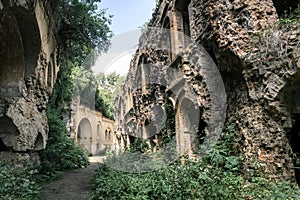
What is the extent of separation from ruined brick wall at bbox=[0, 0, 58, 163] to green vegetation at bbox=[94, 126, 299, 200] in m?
3.50

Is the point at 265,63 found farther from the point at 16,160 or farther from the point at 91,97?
the point at 91,97

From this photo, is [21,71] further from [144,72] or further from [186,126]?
[144,72]

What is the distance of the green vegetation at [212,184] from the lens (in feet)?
14.7

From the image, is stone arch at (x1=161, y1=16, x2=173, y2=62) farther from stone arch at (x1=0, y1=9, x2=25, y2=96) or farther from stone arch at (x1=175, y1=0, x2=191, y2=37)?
stone arch at (x1=0, y1=9, x2=25, y2=96)

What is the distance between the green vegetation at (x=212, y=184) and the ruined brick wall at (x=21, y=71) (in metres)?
3.50

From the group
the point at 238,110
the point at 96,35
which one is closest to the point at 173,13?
A: the point at 238,110

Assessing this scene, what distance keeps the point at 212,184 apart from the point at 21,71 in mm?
6738

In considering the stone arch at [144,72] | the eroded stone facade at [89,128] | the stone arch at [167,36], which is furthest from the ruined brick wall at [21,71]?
the eroded stone facade at [89,128]

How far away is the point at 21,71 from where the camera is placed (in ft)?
27.9

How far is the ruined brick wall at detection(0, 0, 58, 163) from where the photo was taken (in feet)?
24.7

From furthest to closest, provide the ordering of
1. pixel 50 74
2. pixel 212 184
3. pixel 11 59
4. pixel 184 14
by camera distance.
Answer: pixel 50 74
pixel 184 14
pixel 11 59
pixel 212 184

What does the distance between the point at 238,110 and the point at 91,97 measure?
77.6 feet

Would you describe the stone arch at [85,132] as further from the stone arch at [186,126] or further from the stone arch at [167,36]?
the stone arch at [186,126]

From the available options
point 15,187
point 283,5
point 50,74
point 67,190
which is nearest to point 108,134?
point 50,74
